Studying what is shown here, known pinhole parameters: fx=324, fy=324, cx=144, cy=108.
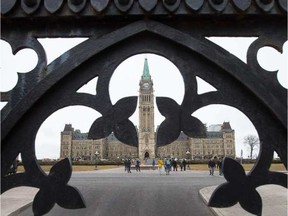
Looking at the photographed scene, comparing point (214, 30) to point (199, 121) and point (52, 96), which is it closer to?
point (199, 121)

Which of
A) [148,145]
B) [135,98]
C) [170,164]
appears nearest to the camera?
[135,98]

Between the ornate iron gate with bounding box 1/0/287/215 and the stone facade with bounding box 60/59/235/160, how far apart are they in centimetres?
10644

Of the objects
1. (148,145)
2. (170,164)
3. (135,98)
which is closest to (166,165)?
(170,164)

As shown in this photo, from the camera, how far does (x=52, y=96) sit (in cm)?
184

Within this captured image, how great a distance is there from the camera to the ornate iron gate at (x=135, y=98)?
1.78 meters

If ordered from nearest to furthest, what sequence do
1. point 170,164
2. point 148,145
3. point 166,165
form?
point 166,165, point 170,164, point 148,145

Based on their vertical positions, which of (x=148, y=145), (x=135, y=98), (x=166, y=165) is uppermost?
(x=148, y=145)

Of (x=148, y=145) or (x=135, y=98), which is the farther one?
(x=148, y=145)

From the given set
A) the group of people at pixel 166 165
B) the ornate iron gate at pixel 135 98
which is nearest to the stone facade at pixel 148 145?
the group of people at pixel 166 165

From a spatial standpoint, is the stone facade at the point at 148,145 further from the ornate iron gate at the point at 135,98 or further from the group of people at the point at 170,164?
the ornate iron gate at the point at 135,98

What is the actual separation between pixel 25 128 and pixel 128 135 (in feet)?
1.90

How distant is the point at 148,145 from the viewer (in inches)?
4545

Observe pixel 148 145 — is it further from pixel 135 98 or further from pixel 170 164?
pixel 135 98

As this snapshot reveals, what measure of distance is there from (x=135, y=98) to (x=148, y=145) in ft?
375
